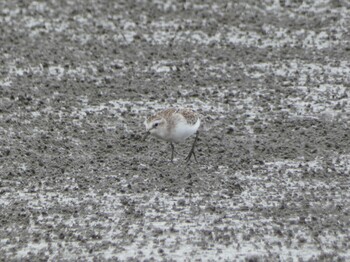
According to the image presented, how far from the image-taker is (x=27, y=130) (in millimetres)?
12695

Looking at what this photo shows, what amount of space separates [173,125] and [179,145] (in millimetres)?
1183

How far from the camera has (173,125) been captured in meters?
11.4

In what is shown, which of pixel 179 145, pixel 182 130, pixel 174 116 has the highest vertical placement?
pixel 174 116

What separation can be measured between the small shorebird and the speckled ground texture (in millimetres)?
327

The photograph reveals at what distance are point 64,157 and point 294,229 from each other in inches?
132

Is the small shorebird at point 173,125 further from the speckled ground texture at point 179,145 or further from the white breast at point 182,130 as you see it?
the speckled ground texture at point 179,145

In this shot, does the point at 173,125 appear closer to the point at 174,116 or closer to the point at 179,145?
the point at 174,116

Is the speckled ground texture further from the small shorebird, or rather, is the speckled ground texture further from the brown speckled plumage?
the brown speckled plumage

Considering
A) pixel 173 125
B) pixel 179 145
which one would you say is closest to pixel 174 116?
pixel 173 125

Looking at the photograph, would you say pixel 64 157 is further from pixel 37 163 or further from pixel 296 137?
pixel 296 137

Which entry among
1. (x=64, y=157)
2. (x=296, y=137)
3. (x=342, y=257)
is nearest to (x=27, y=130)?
(x=64, y=157)

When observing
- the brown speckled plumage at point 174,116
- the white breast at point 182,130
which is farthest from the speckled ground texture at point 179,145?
the brown speckled plumage at point 174,116

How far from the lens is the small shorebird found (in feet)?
37.4

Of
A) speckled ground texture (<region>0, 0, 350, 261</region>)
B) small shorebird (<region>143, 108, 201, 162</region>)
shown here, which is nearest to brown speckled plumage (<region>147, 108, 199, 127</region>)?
small shorebird (<region>143, 108, 201, 162</region>)
